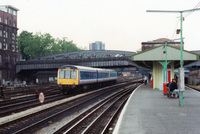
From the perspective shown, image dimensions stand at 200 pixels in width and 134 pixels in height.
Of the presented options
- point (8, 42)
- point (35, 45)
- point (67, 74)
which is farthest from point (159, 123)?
point (35, 45)

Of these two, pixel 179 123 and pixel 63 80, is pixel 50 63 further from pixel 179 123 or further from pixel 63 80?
pixel 179 123

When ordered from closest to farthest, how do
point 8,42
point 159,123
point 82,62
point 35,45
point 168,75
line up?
point 159,123
point 168,75
point 82,62
point 8,42
point 35,45

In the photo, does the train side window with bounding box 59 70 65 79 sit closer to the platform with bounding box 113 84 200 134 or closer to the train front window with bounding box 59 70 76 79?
the train front window with bounding box 59 70 76 79

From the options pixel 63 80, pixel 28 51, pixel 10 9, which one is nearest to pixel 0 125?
pixel 63 80

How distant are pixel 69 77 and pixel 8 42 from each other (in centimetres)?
4010

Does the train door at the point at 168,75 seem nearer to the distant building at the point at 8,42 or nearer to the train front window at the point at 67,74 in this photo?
the train front window at the point at 67,74

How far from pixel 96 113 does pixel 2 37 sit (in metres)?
49.6

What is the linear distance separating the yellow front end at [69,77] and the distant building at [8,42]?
33316mm

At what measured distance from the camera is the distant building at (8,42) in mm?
56906

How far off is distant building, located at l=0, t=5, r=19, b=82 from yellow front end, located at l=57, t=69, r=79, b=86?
33.3 metres

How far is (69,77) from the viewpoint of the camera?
85.0ft

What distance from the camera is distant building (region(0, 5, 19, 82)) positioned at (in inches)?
2240

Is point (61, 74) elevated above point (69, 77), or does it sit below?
above

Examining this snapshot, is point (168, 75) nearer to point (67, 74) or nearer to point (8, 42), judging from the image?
point (67, 74)
